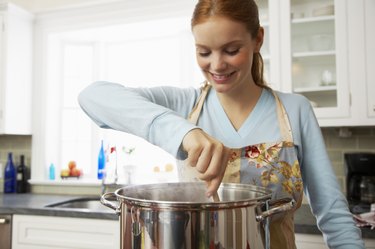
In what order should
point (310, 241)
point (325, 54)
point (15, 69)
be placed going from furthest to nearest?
point (15, 69) < point (325, 54) < point (310, 241)

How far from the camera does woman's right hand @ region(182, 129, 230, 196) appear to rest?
533 mm

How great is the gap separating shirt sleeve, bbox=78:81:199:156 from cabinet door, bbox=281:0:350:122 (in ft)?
4.18

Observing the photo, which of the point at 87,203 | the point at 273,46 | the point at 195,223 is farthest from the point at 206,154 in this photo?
the point at 87,203

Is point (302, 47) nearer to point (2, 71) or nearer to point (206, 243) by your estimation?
point (206, 243)

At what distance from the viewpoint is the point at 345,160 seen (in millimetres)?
2035

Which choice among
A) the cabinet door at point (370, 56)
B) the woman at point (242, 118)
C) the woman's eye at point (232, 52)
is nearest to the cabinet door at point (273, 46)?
the cabinet door at point (370, 56)

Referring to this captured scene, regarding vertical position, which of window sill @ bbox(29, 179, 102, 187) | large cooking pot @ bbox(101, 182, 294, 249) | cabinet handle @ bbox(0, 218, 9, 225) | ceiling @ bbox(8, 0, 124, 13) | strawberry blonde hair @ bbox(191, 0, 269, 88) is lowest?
cabinet handle @ bbox(0, 218, 9, 225)

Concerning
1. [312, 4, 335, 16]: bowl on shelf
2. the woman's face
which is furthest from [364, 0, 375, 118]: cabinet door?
the woman's face

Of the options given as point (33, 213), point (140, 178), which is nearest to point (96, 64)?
point (140, 178)

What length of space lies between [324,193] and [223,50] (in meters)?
0.37

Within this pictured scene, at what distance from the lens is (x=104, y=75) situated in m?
2.80

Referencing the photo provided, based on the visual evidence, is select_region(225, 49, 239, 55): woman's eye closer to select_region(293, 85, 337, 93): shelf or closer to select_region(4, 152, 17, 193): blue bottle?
select_region(293, 85, 337, 93): shelf

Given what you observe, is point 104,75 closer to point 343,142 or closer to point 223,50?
point 343,142

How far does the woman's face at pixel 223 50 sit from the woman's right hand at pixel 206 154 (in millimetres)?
230
